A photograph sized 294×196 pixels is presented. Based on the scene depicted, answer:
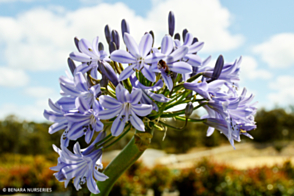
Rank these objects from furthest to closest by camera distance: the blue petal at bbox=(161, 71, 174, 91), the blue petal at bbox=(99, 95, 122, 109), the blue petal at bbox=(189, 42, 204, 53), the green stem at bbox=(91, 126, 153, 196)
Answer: the green stem at bbox=(91, 126, 153, 196), the blue petal at bbox=(189, 42, 204, 53), the blue petal at bbox=(161, 71, 174, 91), the blue petal at bbox=(99, 95, 122, 109)

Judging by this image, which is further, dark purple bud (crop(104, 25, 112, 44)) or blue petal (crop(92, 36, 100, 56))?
dark purple bud (crop(104, 25, 112, 44))

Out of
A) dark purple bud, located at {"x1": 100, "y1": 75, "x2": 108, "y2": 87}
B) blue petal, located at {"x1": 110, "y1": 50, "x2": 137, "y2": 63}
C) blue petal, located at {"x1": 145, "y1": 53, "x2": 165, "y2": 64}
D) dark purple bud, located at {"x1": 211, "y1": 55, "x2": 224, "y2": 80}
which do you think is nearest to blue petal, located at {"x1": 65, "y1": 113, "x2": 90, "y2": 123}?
dark purple bud, located at {"x1": 100, "y1": 75, "x2": 108, "y2": 87}

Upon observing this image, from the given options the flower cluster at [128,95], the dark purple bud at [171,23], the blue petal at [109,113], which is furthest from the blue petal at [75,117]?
the dark purple bud at [171,23]

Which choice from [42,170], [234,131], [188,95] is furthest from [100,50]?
[42,170]

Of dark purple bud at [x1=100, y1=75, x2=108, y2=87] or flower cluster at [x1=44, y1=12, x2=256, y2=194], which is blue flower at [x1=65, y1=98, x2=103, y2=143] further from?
dark purple bud at [x1=100, y1=75, x2=108, y2=87]

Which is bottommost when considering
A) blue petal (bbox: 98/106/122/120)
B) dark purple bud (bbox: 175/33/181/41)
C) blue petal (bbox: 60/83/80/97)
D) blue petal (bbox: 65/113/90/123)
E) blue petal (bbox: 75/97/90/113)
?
blue petal (bbox: 65/113/90/123)

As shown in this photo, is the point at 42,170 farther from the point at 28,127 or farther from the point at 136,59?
the point at 28,127

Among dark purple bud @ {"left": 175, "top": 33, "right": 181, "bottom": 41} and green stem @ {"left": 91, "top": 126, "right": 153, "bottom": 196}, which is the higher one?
dark purple bud @ {"left": 175, "top": 33, "right": 181, "bottom": 41}
